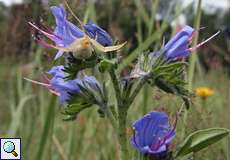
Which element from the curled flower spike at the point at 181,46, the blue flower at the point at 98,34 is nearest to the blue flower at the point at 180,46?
the curled flower spike at the point at 181,46

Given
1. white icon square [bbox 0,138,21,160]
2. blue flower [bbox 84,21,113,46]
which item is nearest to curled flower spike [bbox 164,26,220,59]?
blue flower [bbox 84,21,113,46]

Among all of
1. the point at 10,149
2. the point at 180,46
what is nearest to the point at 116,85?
the point at 180,46

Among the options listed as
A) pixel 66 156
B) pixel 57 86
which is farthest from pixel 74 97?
pixel 66 156

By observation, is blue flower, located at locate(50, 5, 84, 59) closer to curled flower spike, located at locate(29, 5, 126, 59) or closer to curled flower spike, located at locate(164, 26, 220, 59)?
curled flower spike, located at locate(29, 5, 126, 59)

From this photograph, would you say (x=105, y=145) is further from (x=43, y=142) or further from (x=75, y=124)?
(x=43, y=142)

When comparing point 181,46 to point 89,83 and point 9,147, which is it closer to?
point 89,83
